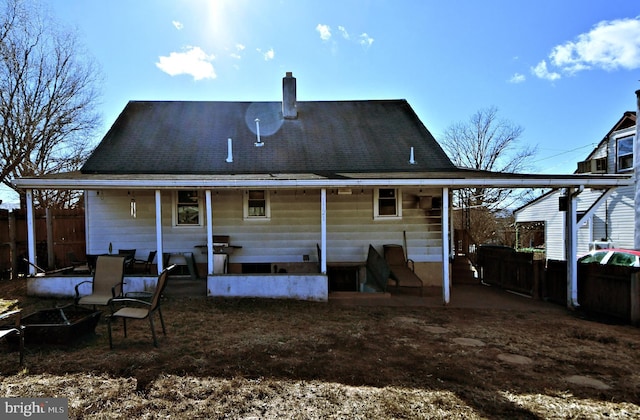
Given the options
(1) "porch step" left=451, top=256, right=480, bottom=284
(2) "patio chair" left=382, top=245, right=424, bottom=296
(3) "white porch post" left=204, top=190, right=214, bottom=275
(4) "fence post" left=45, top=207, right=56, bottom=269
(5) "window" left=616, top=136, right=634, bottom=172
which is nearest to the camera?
(3) "white porch post" left=204, top=190, right=214, bottom=275

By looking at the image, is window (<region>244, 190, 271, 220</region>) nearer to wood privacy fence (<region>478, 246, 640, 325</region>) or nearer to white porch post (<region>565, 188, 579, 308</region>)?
wood privacy fence (<region>478, 246, 640, 325</region>)

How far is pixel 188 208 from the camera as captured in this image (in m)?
9.50

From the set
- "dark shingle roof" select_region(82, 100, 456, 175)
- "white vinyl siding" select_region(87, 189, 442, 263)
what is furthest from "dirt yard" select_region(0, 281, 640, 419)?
"dark shingle roof" select_region(82, 100, 456, 175)

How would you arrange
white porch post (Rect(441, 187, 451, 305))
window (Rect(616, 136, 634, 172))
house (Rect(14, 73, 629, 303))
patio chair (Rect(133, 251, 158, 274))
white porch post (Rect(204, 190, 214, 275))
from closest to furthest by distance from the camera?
white porch post (Rect(441, 187, 451, 305)) < white porch post (Rect(204, 190, 214, 275)) < patio chair (Rect(133, 251, 158, 274)) < house (Rect(14, 73, 629, 303)) < window (Rect(616, 136, 634, 172))

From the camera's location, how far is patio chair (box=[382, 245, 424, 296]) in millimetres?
8338

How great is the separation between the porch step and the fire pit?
9095mm

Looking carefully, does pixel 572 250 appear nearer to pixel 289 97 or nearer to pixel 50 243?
pixel 289 97

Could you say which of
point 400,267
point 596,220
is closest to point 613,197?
point 596,220

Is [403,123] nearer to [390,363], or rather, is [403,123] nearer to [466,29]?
[466,29]

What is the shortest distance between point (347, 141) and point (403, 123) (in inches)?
97.0

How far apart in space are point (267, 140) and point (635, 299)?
9.52 m

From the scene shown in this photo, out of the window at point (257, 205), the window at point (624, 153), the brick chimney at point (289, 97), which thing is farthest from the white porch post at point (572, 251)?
the window at point (624, 153)

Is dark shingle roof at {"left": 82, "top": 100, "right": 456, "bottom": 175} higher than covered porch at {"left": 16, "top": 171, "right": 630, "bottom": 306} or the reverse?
higher

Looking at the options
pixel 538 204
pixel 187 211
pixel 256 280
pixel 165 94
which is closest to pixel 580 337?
pixel 256 280
